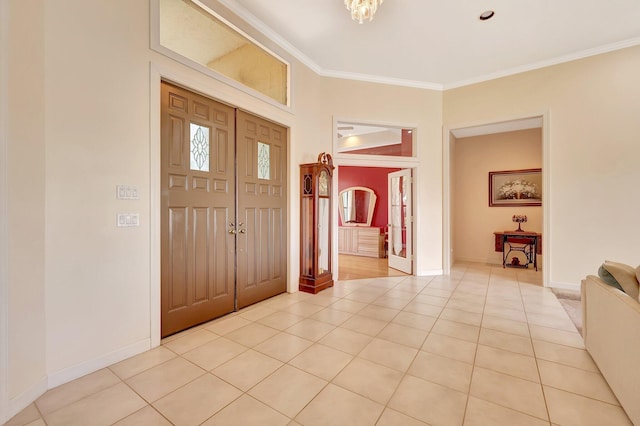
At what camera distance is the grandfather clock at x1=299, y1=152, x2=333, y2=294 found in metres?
3.93

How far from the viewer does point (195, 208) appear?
273cm

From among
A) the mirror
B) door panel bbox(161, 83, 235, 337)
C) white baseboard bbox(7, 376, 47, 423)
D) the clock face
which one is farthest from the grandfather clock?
the mirror

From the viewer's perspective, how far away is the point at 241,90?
10.3 feet

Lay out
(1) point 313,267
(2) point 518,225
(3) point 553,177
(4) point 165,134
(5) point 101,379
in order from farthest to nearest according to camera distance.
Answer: (2) point 518,225
(3) point 553,177
(1) point 313,267
(4) point 165,134
(5) point 101,379

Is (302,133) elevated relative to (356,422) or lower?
elevated

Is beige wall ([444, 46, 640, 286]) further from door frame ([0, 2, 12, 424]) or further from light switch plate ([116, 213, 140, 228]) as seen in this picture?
door frame ([0, 2, 12, 424])

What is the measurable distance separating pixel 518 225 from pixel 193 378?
6.70 m

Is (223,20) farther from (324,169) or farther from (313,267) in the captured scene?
(313,267)

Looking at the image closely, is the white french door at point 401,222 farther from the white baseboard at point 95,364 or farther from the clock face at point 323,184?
the white baseboard at point 95,364

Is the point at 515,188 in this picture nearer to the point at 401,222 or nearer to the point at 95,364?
the point at 401,222

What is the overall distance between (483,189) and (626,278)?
192 inches

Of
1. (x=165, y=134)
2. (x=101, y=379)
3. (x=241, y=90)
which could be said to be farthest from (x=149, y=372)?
(x=241, y=90)

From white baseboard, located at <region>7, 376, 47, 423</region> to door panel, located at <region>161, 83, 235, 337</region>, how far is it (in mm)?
828

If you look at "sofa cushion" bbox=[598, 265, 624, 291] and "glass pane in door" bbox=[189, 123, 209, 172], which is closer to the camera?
"sofa cushion" bbox=[598, 265, 624, 291]
